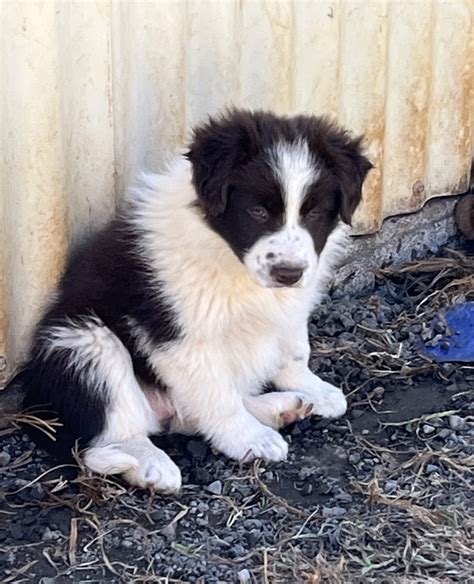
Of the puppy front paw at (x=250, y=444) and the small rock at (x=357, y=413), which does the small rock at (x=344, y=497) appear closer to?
the puppy front paw at (x=250, y=444)

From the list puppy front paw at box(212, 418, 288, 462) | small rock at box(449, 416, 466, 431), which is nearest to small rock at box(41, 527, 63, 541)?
puppy front paw at box(212, 418, 288, 462)

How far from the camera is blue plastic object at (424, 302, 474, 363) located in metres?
4.70

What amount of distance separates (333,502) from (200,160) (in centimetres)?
120

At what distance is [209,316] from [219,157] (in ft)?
1.92

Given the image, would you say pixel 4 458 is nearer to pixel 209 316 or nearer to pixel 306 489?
pixel 209 316

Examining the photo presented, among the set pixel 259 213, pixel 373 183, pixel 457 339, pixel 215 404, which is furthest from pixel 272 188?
pixel 373 183

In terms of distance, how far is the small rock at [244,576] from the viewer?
3254 mm

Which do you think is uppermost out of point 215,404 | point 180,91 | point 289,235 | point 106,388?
point 180,91

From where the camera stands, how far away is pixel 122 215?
416 centimetres

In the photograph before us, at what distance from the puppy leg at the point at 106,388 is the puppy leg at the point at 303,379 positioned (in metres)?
0.67

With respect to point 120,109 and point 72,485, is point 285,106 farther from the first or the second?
point 72,485

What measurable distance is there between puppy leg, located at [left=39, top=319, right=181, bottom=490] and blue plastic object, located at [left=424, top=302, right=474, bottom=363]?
1436mm

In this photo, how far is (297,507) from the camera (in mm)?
3672

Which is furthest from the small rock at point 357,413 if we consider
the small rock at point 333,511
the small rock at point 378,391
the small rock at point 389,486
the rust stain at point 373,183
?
the rust stain at point 373,183
